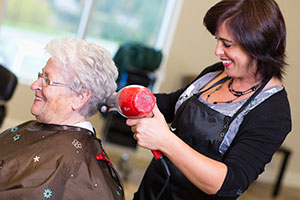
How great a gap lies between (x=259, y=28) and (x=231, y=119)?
307 mm

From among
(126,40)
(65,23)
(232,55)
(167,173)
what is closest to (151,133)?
(167,173)

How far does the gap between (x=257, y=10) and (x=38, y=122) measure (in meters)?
0.92

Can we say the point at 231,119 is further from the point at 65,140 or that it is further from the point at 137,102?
the point at 65,140

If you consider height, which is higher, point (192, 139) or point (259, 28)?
point (259, 28)

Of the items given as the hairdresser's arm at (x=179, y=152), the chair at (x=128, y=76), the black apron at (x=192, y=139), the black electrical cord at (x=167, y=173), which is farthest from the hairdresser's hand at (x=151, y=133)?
the chair at (x=128, y=76)

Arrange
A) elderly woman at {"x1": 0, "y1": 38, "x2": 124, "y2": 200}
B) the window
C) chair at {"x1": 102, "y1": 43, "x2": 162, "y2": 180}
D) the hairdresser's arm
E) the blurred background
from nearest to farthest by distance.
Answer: the hairdresser's arm
elderly woman at {"x1": 0, "y1": 38, "x2": 124, "y2": 200}
chair at {"x1": 102, "y1": 43, "x2": 162, "y2": 180}
the blurred background
the window

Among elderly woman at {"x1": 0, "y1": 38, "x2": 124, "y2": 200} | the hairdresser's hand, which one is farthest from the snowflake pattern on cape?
the hairdresser's hand

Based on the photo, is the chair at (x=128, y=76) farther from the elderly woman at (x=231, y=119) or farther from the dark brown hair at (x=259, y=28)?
the dark brown hair at (x=259, y=28)

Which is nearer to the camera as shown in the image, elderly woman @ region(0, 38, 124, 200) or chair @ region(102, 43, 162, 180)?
elderly woman @ region(0, 38, 124, 200)

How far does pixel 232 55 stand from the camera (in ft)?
4.38

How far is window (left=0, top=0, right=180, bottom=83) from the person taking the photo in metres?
3.99

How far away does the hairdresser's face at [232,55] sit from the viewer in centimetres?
132

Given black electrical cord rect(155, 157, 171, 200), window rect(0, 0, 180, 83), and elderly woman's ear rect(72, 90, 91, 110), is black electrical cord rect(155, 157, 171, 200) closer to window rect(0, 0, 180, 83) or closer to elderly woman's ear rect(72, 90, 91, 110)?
elderly woman's ear rect(72, 90, 91, 110)

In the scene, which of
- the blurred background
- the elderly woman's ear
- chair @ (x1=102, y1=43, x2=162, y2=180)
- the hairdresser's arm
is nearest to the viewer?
the hairdresser's arm
